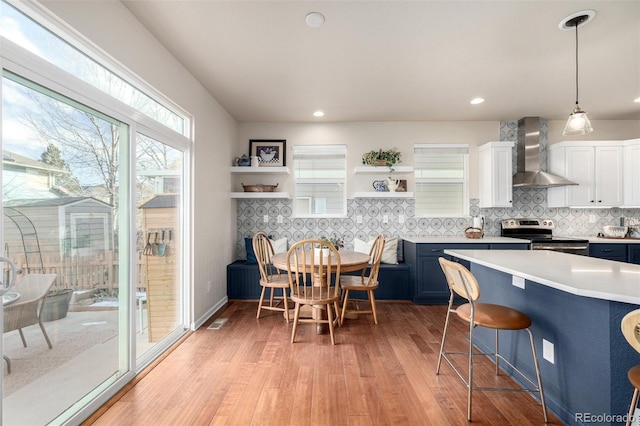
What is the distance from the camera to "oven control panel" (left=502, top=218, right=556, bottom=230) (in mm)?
4254

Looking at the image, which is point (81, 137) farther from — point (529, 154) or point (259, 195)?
point (529, 154)

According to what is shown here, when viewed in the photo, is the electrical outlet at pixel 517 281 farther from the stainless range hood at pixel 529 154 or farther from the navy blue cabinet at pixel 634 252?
the navy blue cabinet at pixel 634 252

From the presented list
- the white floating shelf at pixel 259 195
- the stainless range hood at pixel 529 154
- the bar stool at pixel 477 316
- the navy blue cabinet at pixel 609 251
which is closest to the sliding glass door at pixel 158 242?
the white floating shelf at pixel 259 195

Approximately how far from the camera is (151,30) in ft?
7.14

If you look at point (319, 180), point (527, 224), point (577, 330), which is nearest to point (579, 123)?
point (577, 330)

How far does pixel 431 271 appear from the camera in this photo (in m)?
3.81

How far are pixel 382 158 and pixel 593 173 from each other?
301 centimetres

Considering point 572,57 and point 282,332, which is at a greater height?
point 572,57

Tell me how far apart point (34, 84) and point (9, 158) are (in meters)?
0.39

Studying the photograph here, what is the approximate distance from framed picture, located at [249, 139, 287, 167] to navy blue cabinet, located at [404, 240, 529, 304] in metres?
2.40

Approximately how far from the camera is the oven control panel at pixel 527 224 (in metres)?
4.25

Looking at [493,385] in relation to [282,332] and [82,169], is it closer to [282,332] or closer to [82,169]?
[282,332]

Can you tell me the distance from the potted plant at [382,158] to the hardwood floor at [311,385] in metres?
2.38

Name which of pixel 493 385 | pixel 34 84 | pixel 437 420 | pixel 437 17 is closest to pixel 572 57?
pixel 437 17
